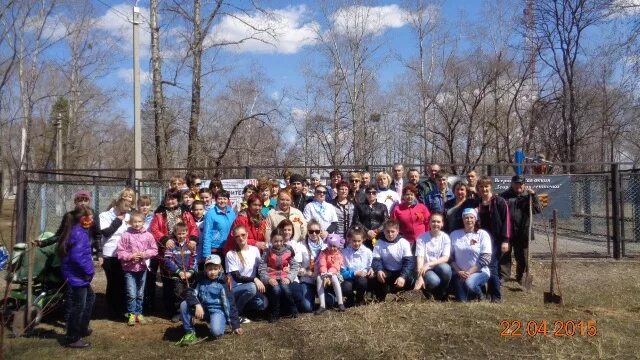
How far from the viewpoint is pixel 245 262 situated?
22.3 ft

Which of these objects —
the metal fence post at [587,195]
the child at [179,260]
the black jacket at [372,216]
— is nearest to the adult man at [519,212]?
the black jacket at [372,216]

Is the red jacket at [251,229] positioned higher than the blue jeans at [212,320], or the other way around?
the red jacket at [251,229]

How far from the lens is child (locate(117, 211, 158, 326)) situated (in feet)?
22.5

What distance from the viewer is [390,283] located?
7156 millimetres

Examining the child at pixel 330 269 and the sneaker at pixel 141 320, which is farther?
the sneaker at pixel 141 320

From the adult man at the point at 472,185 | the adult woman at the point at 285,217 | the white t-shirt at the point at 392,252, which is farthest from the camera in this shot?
the adult man at the point at 472,185

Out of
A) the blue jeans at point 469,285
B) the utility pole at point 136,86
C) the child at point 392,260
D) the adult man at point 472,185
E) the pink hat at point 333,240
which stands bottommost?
the blue jeans at point 469,285

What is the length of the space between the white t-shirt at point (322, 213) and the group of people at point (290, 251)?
14 millimetres

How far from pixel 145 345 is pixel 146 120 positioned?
26.3m

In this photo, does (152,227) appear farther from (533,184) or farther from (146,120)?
(146,120)

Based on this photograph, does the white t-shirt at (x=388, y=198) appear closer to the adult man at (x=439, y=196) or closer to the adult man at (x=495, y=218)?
the adult man at (x=439, y=196)

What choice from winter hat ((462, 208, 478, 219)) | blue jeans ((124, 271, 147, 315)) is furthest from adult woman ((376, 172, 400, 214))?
blue jeans ((124, 271, 147, 315))

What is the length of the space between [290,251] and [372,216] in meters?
1.37

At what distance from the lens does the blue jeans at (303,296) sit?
6.86 m
